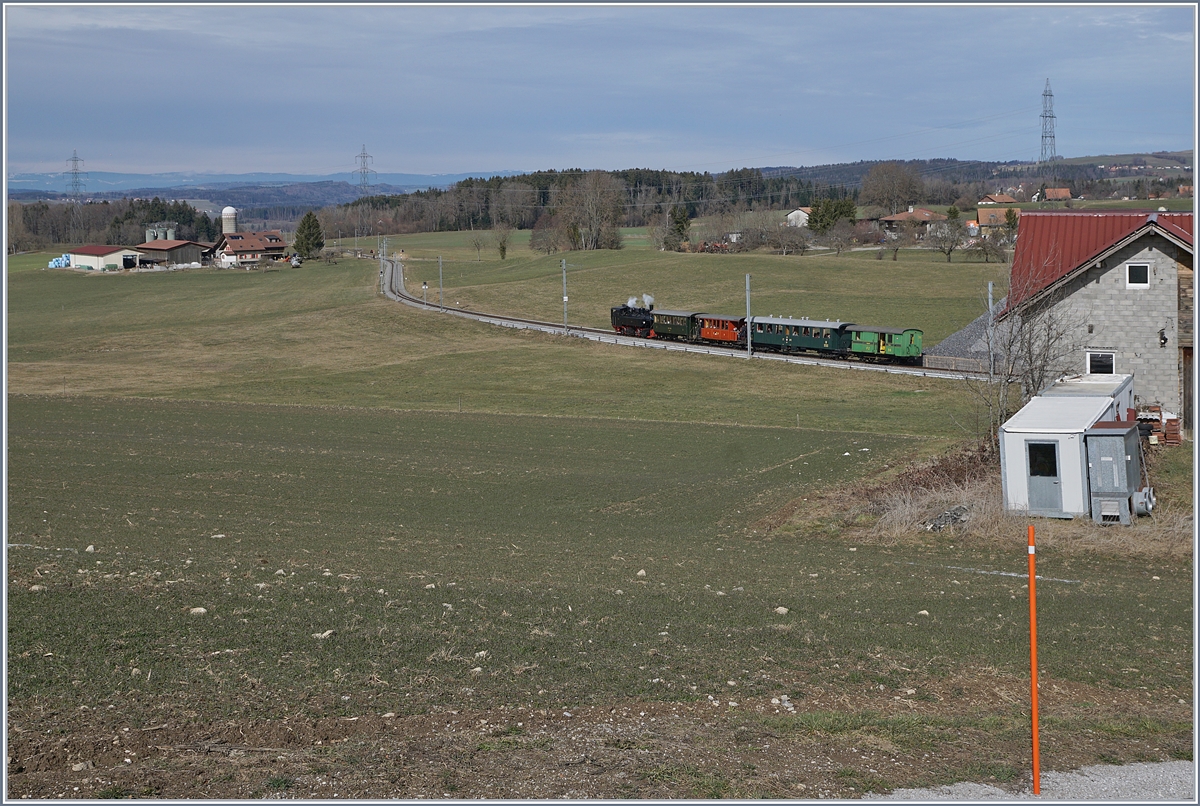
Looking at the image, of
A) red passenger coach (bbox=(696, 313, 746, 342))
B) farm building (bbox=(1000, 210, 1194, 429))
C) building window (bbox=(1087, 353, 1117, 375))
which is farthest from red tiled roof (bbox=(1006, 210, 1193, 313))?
red passenger coach (bbox=(696, 313, 746, 342))

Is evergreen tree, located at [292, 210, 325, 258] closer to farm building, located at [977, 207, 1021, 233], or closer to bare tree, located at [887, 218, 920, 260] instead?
bare tree, located at [887, 218, 920, 260]

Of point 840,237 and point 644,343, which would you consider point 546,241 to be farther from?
point 644,343

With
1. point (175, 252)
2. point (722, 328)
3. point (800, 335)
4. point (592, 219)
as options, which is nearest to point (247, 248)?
point (175, 252)

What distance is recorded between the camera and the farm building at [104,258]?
551ft

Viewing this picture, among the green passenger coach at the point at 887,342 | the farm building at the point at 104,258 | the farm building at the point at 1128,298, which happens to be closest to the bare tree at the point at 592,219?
the farm building at the point at 104,258

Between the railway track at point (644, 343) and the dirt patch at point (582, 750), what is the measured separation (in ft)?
125

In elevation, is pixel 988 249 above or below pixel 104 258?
below

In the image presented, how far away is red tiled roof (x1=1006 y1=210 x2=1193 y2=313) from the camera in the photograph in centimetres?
4019

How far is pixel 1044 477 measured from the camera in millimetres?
25422

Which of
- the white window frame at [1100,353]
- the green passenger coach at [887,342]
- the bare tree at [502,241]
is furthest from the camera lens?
the bare tree at [502,241]

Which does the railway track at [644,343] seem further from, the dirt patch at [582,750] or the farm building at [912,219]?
the farm building at [912,219]

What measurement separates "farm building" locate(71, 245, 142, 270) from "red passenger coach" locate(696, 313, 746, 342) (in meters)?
125

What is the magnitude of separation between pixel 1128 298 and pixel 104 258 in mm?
164291

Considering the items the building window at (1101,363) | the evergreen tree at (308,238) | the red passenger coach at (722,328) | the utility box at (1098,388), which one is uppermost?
the evergreen tree at (308,238)
